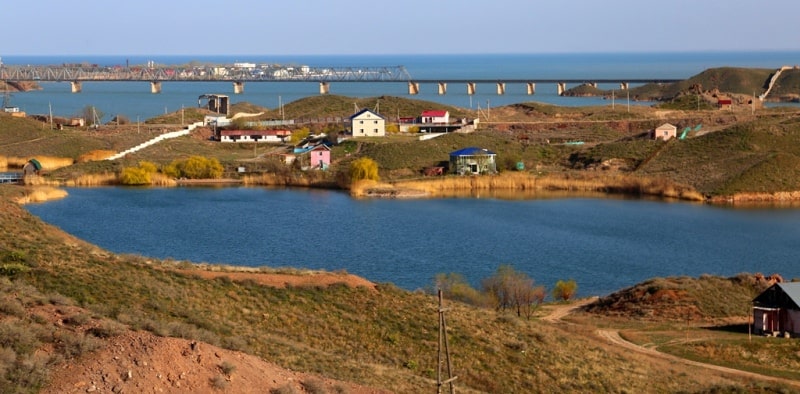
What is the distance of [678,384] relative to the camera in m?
18.6

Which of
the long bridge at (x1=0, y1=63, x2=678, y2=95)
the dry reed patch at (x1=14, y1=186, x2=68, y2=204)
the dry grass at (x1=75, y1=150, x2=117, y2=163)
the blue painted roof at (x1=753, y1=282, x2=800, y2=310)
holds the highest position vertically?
the long bridge at (x1=0, y1=63, x2=678, y2=95)

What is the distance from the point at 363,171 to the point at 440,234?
15.3 m

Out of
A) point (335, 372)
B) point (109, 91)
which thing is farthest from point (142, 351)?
point (109, 91)

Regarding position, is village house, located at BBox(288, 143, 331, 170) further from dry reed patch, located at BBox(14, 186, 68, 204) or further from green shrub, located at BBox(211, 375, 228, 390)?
green shrub, located at BBox(211, 375, 228, 390)

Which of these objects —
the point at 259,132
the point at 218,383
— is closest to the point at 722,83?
the point at 259,132

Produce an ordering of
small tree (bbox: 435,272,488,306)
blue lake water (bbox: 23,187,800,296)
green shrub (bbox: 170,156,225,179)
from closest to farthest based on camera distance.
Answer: small tree (bbox: 435,272,488,306), blue lake water (bbox: 23,187,800,296), green shrub (bbox: 170,156,225,179)

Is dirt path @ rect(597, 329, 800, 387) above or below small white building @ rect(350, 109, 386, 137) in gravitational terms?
below

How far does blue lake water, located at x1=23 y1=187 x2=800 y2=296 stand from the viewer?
33.5 metres

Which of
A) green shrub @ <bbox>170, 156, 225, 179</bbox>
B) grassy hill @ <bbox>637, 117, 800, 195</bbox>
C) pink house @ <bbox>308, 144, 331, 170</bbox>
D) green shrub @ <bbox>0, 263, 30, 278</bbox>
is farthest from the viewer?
pink house @ <bbox>308, 144, 331, 170</bbox>

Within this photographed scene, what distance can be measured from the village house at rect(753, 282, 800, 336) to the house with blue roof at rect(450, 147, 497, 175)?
33245 mm

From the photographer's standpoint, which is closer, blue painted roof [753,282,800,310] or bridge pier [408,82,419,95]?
blue painted roof [753,282,800,310]

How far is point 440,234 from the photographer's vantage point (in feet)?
131

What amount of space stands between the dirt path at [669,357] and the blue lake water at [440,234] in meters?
7.17

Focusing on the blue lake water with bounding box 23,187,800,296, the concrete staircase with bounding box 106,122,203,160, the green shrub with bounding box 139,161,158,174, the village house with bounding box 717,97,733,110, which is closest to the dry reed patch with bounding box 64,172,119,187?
the green shrub with bounding box 139,161,158,174
